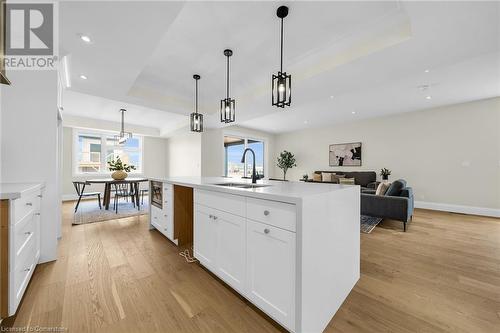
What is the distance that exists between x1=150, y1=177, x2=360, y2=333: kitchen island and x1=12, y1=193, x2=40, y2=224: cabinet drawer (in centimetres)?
128

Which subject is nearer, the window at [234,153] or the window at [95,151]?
the window at [95,151]

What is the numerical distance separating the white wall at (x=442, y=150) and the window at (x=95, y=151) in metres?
8.00

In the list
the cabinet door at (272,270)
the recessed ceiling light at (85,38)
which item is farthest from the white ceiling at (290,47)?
the cabinet door at (272,270)

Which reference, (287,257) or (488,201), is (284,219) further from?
(488,201)

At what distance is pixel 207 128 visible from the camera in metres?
6.26

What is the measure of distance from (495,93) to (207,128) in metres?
6.70

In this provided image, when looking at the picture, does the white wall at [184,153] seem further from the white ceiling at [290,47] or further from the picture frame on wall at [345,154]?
the picture frame on wall at [345,154]

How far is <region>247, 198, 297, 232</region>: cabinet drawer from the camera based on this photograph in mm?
1145

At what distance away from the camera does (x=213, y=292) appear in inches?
65.4

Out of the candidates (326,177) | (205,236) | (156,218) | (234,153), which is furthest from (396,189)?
(234,153)

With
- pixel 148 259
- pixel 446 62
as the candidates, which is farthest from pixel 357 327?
pixel 446 62

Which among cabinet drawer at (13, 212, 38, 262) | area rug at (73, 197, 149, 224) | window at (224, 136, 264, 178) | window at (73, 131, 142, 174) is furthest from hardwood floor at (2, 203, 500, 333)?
window at (224, 136, 264, 178)

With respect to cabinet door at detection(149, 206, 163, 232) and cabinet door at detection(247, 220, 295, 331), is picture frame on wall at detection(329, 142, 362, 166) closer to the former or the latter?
cabinet door at detection(149, 206, 163, 232)

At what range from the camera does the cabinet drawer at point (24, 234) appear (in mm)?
1363
